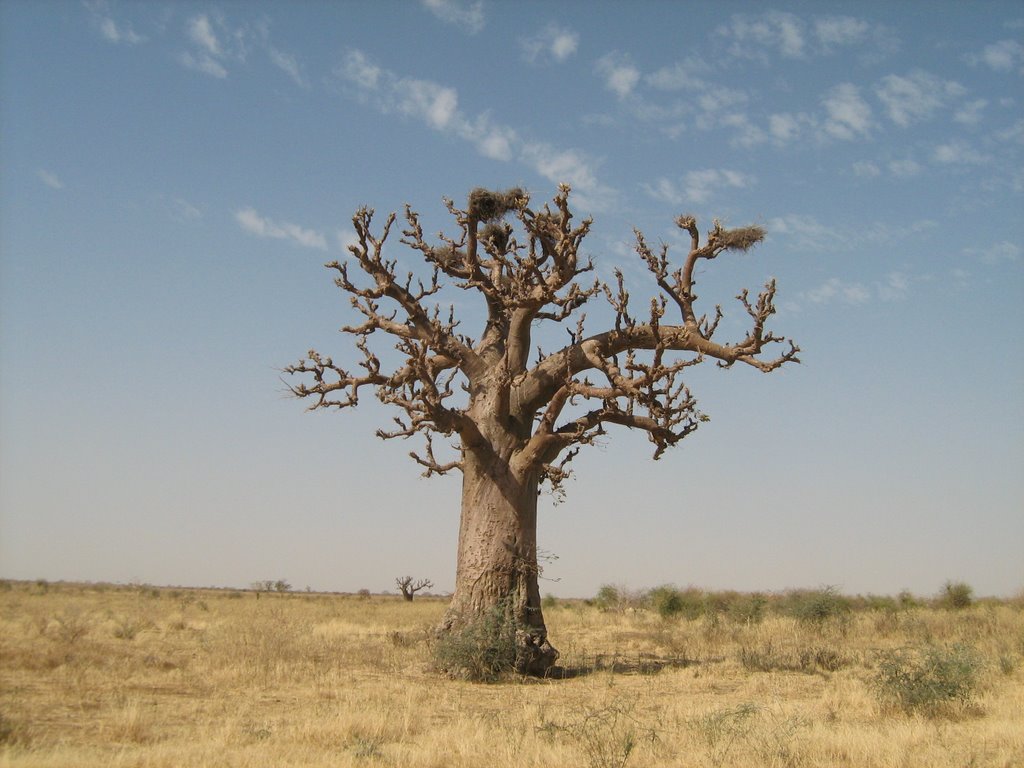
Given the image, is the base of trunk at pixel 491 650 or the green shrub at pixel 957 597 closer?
the base of trunk at pixel 491 650

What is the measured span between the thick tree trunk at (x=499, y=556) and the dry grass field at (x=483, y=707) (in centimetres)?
66

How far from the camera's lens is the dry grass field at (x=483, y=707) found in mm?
5188

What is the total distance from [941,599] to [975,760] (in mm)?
23102

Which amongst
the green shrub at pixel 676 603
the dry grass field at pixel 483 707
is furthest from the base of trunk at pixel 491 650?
the green shrub at pixel 676 603

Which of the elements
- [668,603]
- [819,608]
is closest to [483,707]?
[819,608]

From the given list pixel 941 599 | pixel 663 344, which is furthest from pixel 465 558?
pixel 941 599

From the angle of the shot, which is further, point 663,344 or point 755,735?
point 663,344

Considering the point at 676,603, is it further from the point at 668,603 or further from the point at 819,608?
the point at 819,608

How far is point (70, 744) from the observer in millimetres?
5090

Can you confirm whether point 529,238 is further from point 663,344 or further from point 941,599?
point 941,599

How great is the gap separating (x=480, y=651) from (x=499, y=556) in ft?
4.06

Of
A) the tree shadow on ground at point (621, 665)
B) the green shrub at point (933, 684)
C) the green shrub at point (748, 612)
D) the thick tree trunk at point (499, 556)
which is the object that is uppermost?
the thick tree trunk at point (499, 556)

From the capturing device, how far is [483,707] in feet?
24.3

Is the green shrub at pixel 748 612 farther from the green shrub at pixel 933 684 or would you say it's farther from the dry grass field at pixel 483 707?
the green shrub at pixel 933 684
